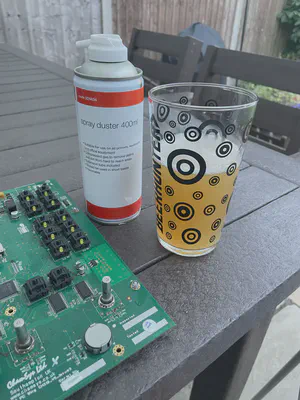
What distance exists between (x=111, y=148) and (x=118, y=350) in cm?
24

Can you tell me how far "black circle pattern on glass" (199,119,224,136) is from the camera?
0.35 meters

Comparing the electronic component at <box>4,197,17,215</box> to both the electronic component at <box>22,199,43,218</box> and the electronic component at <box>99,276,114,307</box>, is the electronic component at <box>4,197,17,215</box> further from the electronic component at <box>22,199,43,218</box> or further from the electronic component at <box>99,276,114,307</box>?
the electronic component at <box>99,276,114,307</box>

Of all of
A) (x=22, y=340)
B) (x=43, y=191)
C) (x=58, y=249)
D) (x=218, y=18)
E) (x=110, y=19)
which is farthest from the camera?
(x=218, y=18)

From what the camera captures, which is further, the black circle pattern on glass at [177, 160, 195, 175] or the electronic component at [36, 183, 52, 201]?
the electronic component at [36, 183, 52, 201]

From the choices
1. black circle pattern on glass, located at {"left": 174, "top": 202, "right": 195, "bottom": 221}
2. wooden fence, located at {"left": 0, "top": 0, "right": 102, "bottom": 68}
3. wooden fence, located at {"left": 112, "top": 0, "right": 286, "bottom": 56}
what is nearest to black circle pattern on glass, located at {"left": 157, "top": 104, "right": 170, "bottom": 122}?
black circle pattern on glass, located at {"left": 174, "top": 202, "right": 195, "bottom": 221}

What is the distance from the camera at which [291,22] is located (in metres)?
4.29

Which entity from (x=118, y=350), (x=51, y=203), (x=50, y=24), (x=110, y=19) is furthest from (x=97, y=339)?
(x=110, y=19)

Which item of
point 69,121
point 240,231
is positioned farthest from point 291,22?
point 240,231

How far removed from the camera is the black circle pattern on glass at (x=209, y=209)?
0.38 metres

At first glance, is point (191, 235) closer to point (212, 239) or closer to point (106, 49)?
point (212, 239)

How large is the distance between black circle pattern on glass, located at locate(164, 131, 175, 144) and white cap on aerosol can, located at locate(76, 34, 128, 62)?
0.10 metres

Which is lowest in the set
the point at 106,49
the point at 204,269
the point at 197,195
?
the point at 204,269

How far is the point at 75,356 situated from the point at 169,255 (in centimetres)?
18

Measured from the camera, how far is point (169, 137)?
38 centimetres
